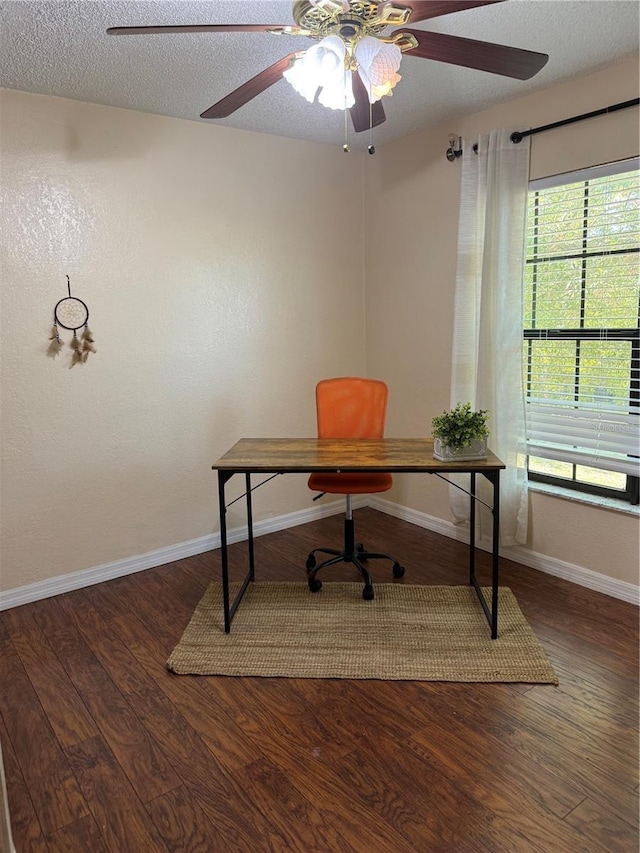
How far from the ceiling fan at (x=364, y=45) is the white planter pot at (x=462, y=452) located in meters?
1.37

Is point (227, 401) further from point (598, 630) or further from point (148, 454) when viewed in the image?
point (598, 630)

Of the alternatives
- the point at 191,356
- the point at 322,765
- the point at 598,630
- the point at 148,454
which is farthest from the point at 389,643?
the point at 191,356

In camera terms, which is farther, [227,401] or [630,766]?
[227,401]

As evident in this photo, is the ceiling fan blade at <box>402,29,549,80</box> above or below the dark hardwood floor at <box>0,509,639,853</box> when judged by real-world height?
above

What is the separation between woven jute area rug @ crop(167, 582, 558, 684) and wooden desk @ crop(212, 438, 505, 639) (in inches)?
3.8

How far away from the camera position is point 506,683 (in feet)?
7.33

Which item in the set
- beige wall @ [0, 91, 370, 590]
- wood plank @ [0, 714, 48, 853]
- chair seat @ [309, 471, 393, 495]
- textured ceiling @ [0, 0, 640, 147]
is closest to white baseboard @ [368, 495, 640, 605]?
beige wall @ [0, 91, 370, 590]

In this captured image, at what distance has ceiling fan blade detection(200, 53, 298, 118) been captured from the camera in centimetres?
186

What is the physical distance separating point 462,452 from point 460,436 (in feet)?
0.24

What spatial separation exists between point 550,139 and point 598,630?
2428 millimetres

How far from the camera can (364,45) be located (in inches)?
65.0

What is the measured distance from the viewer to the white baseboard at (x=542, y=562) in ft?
9.35

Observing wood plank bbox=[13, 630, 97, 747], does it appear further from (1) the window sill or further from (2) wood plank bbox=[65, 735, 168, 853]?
(1) the window sill

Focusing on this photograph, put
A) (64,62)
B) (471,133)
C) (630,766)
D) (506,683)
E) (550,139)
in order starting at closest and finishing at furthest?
(630,766), (506,683), (64,62), (550,139), (471,133)
